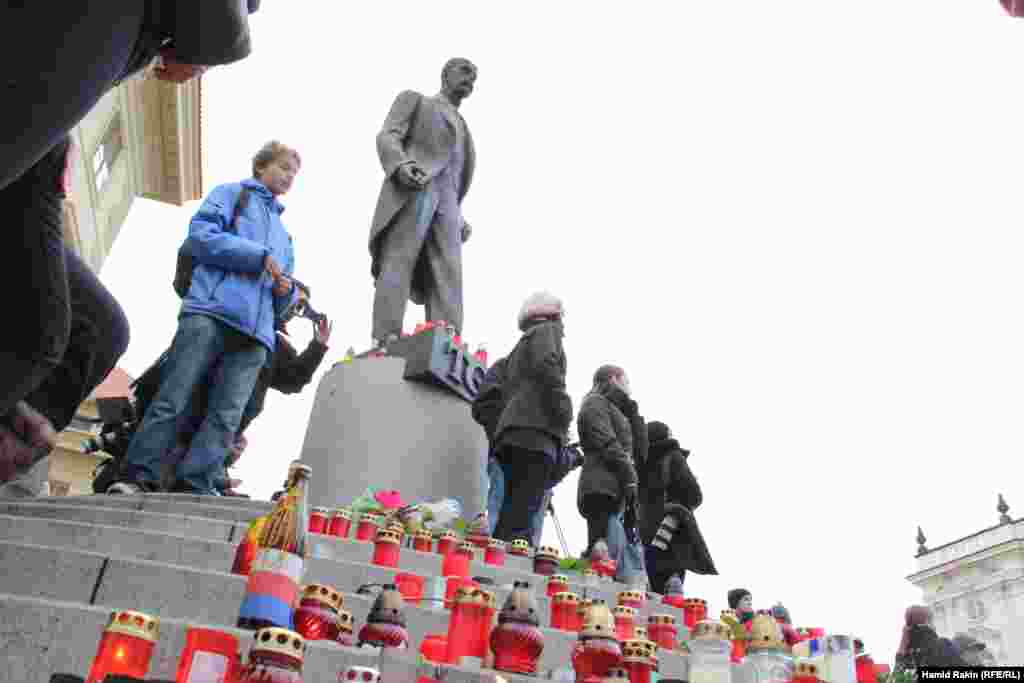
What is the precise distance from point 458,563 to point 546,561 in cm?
59

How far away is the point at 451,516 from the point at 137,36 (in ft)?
13.6

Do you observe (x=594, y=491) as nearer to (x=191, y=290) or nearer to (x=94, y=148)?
(x=191, y=290)

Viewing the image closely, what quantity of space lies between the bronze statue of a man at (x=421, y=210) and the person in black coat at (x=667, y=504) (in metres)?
2.20

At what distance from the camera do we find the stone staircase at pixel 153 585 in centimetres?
211

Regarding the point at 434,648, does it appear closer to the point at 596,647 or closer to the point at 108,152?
the point at 596,647

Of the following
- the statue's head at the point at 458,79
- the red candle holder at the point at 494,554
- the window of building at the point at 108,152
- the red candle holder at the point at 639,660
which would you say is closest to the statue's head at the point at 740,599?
the red candle holder at the point at 494,554

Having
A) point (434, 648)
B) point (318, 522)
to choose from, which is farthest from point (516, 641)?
point (318, 522)

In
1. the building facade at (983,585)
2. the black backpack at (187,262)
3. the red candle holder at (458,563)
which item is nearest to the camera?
the red candle holder at (458,563)

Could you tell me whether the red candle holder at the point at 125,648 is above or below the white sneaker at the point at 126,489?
below

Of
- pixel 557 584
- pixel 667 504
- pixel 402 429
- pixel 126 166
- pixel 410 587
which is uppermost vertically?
pixel 126 166

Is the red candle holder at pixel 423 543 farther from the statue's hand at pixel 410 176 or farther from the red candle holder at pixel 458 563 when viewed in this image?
the statue's hand at pixel 410 176

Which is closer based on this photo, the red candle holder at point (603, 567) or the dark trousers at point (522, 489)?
the red candle holder at point (603, 567)

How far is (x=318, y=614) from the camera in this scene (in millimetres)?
Answer: 2342

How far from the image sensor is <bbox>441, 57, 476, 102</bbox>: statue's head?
8.95 m
